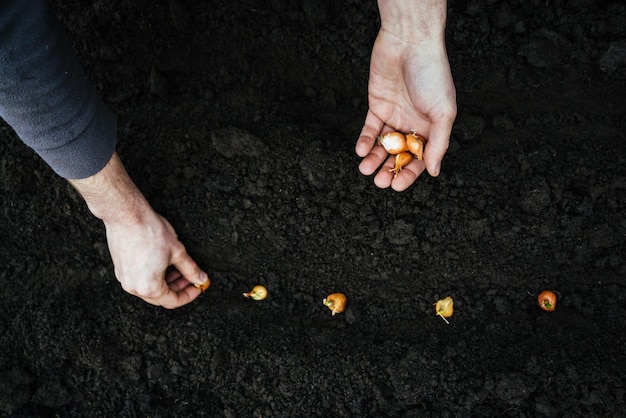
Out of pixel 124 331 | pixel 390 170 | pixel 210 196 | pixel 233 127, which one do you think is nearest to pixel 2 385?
pixel 124 331

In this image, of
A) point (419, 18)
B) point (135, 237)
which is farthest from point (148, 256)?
point (419, 18)

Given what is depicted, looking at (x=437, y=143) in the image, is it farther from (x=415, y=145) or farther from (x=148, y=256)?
(x=148, y=256)

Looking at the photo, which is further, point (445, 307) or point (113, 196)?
point (445, 307)

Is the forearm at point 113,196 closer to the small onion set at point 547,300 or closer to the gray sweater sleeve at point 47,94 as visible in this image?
the gray sweater sleeve at point 47,94

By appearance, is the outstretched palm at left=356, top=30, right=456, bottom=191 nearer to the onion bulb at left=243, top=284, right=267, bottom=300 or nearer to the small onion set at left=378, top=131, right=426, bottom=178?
the small onion set at left=378, top=131, right=426, bottom=178

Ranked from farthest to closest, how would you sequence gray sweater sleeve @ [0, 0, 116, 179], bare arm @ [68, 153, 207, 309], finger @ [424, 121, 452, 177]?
1. bare arm @ [68, 153, 207, 309]
2. finger @ [424, 121, 452, 177]
3. gray sweater sleeve @ [0, 0, 116, 179]

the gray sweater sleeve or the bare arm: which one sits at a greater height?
the gray sweater sleeve

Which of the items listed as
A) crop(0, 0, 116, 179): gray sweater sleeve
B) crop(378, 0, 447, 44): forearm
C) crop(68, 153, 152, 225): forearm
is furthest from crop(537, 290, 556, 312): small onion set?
crop(0, 0, 116, 179): gray sweater sleeve

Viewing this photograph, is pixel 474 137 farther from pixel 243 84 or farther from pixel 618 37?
pixel 243 84
